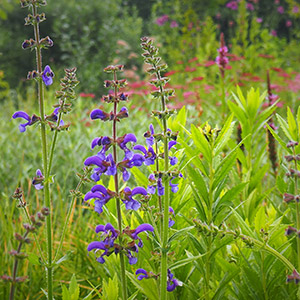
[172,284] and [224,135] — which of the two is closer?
[172,284]

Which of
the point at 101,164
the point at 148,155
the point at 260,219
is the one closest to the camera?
the point at 101,164

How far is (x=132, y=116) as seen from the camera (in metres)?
6.62

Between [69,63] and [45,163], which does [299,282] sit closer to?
[45,163]

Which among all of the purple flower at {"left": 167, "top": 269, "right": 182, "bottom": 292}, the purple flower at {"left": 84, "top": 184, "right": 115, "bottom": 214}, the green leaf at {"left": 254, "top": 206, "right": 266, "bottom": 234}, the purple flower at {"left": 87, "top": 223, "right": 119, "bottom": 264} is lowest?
the purple flower at {"left": 167, "top": 269, "right": 182, "bottom": 292}

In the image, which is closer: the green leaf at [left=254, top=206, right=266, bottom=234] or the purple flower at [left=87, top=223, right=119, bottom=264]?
the purple flower at [left=87, top=223, right=119, bottom=264]

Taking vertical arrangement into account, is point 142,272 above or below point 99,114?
below

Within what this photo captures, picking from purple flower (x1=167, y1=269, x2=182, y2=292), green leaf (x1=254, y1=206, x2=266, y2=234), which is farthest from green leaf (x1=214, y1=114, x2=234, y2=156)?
purple flower (x1=167, y1=269, x2=182, y2=292)

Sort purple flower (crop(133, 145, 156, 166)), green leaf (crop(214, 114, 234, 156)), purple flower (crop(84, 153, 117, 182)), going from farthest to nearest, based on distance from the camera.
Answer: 1. green leaf (crop(214, 114, 234, 156))
2. purple flower (crop(133, 145, 156, 166))
3. purple flower (crop(84, 153, 117, 182))

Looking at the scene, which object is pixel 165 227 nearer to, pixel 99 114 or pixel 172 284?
pixel 172 284

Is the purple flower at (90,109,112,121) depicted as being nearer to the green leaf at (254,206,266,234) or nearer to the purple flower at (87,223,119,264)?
the purple flower at (87,223,119,264)

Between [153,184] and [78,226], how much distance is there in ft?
6.40

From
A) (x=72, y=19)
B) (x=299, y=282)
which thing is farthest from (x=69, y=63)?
(x=299, y=282)

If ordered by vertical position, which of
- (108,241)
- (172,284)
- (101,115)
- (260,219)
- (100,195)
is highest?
(101,115)

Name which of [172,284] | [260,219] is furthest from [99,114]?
[260,219]
